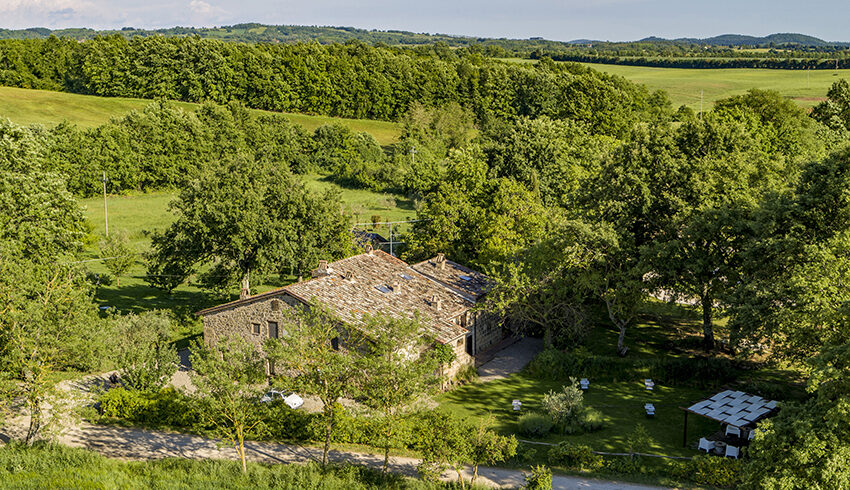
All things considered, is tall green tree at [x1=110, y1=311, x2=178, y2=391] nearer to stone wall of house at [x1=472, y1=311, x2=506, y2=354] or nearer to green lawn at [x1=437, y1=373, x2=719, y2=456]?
green lawn at [x1=437, y1=373, x2=719, y2=456]

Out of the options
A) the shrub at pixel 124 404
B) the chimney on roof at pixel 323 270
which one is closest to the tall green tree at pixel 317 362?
the shrub at pixel 124 404

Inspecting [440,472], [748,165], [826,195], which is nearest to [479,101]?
[748,165]

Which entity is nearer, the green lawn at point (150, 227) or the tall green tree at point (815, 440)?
the tall green tree at point (815, 440)

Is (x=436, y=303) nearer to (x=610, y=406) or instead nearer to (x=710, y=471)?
(x=610, y=406)

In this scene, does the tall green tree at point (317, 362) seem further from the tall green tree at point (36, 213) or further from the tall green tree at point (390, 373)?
the tall green tree at point (36, 213)

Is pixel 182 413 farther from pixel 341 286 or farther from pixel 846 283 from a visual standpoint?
pixel 846 283
